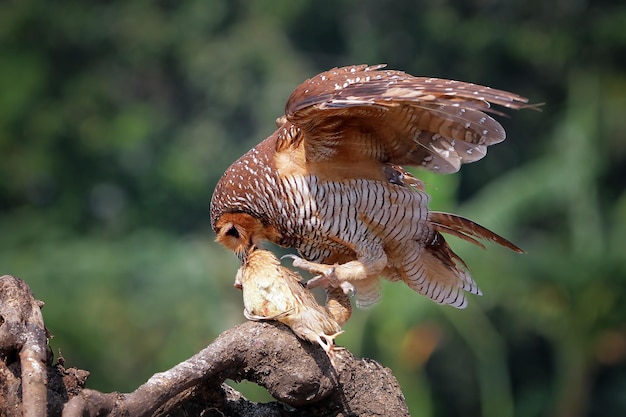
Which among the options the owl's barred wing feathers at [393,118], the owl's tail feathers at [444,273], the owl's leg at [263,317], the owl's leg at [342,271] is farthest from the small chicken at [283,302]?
the owl's tail feathers at [444,273]

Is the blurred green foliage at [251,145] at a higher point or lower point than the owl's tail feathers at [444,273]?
higher

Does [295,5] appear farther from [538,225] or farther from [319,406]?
[319,406]

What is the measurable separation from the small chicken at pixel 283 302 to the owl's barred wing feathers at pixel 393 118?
1.96 ft

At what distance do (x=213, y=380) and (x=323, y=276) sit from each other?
0.78 metres

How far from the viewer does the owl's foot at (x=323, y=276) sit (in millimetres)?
4613

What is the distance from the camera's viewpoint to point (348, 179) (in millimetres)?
4766

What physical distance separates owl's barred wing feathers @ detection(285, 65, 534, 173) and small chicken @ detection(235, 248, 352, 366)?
599 millimetres

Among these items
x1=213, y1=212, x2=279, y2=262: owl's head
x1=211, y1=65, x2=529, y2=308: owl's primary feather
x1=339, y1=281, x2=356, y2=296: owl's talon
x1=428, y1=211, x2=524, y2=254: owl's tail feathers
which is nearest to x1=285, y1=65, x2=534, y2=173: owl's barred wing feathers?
x1=211, y1=65, x2=529, y2=308: owl's primary feather

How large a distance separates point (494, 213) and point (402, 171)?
891 cm

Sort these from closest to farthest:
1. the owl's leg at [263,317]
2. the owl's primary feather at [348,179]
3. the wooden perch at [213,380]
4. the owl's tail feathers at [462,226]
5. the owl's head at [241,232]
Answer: the wooden perch at [213,380]
the owl's leg at [263,317]
the owl's primary feather at [348,179]
the owl's head at [241,232]
the owl's tail feathers at [462,226]

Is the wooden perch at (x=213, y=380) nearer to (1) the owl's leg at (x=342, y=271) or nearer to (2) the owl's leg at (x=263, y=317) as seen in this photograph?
(2) the owl's leg at (x=263, y=317)

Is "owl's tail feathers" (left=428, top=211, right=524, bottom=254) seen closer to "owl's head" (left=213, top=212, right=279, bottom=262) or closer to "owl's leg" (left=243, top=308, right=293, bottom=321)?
"owl's head" (left=213, top=212, right=279, bottom=262)

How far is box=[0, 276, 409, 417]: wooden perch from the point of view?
3.57 metres

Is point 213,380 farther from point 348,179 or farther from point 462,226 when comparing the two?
point 462,226
